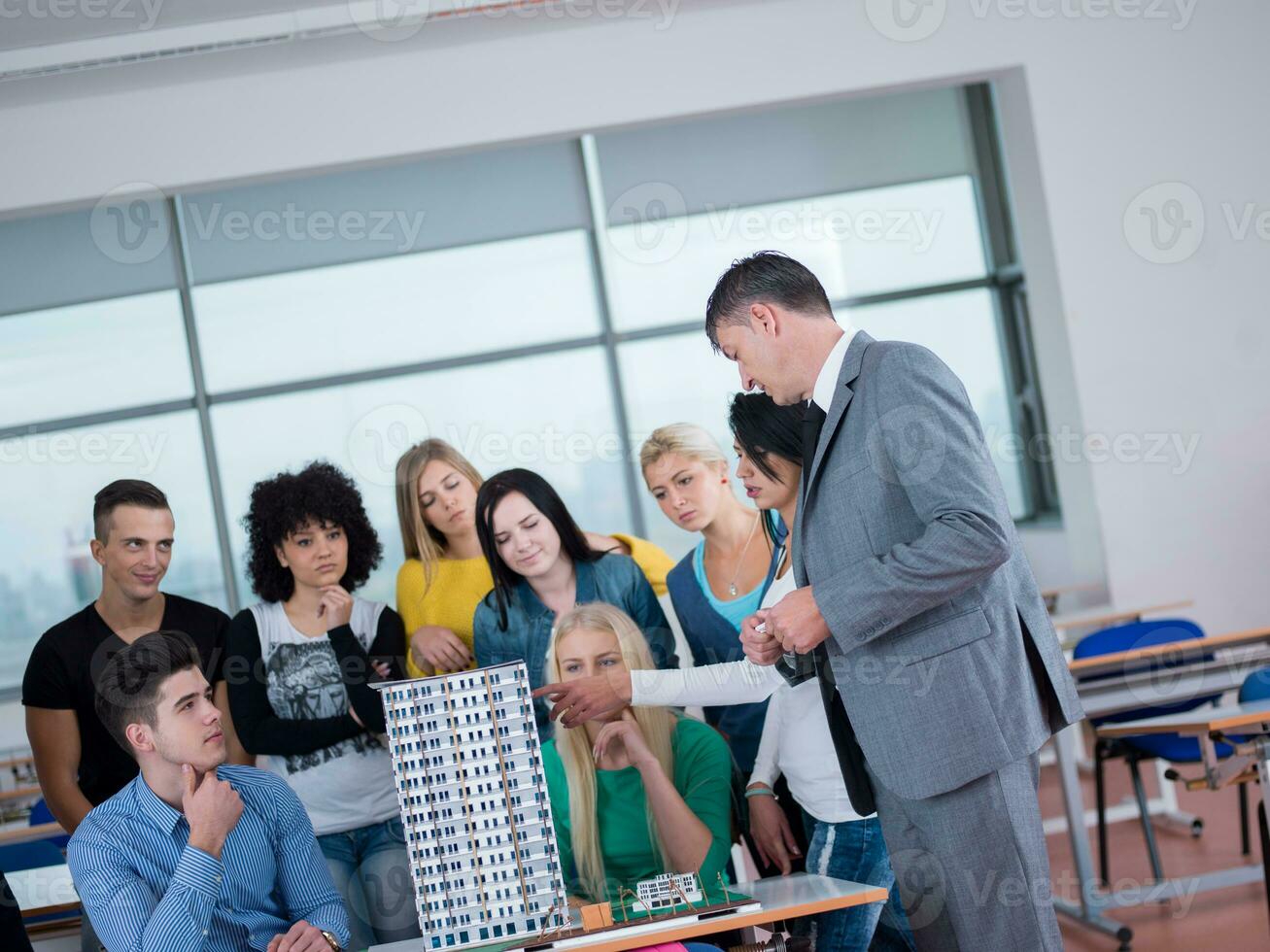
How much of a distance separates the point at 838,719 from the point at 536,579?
3.44 ft

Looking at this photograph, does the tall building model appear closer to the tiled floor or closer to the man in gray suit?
the man in gray suit

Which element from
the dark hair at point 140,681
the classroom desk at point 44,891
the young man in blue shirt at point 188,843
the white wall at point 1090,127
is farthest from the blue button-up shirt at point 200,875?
the white wall at point 1090,127

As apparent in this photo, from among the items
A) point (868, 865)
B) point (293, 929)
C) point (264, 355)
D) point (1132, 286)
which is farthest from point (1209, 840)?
point (264, 355)

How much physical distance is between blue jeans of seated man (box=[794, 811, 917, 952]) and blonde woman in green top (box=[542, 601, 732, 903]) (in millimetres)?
236

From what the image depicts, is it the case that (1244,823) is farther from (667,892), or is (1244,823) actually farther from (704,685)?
(667,892)

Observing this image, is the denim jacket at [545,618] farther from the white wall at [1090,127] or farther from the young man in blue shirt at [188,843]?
the white wall at [1090,127]

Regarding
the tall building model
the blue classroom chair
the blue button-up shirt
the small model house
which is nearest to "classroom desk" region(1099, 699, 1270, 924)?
the blue classroom chair

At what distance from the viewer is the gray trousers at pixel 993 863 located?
1.87 metres

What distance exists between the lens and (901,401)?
1.89 m

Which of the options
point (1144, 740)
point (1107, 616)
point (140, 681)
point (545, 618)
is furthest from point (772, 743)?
point (1107, 616)

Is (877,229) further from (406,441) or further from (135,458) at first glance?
(135,458)

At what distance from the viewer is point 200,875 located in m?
2.08

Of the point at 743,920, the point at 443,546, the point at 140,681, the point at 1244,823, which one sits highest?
the point at 443,546

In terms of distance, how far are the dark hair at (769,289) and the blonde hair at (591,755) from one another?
0.92 metres
